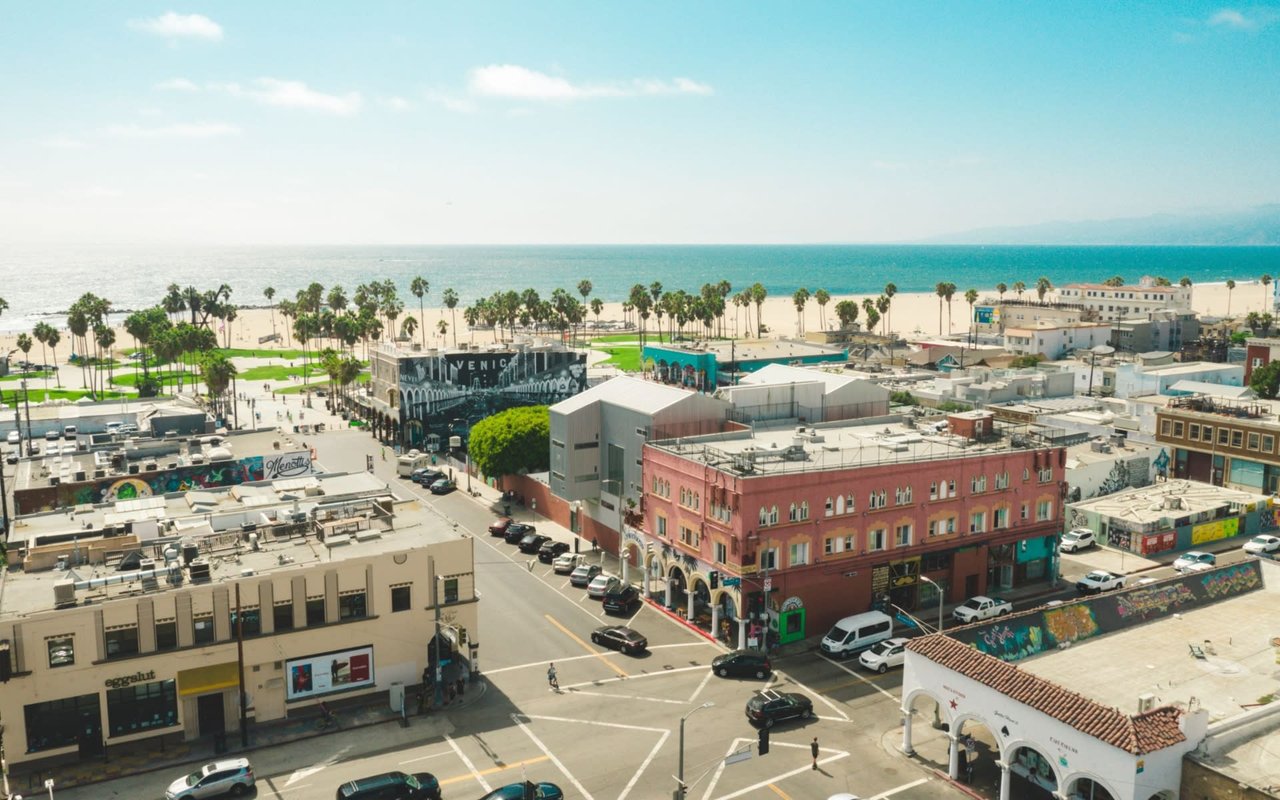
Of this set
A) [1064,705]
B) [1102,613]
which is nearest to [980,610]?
[1102,613]

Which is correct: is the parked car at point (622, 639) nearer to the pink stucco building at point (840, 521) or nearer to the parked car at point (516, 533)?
the pink stucco building at point (840, 521)

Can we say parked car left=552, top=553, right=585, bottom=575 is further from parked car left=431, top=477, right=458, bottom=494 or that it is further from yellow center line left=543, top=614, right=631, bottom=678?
parked car left=431, top=477, right=458, bottom=494

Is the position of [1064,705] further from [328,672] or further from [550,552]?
[550,552]

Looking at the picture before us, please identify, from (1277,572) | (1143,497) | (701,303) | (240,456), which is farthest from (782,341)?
(1277,572)

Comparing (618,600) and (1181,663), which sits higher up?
(1181,663)

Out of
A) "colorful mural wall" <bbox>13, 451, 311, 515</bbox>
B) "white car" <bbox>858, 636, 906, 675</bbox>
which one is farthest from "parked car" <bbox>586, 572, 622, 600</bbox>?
"colorful mural wall" <bbox>13, 451, 311, 515</bbox>

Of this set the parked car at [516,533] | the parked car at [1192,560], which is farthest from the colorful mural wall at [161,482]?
the parked car at [1192,560]

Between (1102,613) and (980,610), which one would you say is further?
(980,610)
